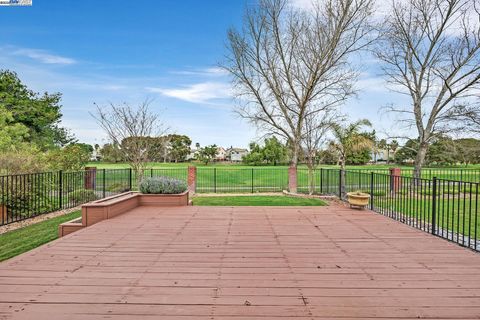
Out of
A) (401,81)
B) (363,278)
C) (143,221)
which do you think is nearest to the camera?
(363,278)

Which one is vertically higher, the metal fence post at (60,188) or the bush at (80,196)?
the metal fence post at (60,188)

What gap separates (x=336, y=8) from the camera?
12969 mm

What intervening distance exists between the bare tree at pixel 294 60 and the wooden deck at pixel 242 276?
1065cm

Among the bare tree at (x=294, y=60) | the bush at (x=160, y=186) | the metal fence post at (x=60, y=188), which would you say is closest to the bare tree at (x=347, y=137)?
the bare tree at (x=294, y=60)

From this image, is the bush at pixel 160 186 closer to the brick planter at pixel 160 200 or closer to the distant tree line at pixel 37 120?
the brick planter at pixel 160 200

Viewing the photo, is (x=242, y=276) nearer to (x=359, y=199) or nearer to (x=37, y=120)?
(x=359, y=199)

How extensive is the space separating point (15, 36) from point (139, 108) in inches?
236

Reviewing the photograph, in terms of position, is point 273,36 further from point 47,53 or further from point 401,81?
point 47,53

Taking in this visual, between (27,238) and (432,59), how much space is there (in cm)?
1922

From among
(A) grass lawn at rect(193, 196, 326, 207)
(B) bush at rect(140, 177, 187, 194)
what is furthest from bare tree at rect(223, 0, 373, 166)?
(B) bush at rect(140, 177, 187, 194)

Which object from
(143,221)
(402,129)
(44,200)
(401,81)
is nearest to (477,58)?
(401,81)

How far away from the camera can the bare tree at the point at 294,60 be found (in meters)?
13.3

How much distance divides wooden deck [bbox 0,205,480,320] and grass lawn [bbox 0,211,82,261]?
0.84 m

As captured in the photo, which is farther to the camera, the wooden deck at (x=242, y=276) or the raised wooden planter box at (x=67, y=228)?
the raised wooden planter box at (x=67, y=228)
